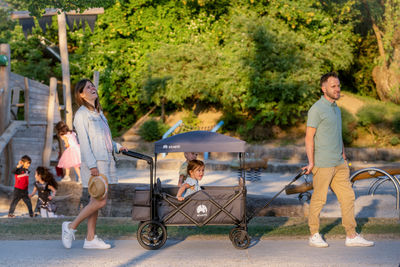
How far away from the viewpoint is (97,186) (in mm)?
5512

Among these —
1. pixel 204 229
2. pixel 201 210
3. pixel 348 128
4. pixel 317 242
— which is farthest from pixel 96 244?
pixel 348 128

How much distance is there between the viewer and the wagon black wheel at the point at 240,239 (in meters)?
5.73

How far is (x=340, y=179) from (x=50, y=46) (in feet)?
71.0

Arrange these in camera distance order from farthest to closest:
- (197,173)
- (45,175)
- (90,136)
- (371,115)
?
(371,115), (45,175), (197,173), (90,136)

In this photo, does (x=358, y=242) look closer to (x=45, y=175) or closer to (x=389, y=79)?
(x=45, y=175)

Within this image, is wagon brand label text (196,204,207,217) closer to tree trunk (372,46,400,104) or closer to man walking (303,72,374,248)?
man walking (303,72,374,248)

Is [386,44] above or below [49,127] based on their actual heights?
above

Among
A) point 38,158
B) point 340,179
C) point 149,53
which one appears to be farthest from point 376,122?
point 340,179

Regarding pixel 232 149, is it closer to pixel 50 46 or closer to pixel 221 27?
pixel 221 27

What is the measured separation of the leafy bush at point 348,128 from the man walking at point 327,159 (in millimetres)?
13471

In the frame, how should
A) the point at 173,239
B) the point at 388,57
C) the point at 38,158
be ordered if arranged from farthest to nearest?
the point at 388,57
the point at 38,158
the point at 173,239

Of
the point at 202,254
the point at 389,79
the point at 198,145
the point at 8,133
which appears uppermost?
the point at 389,79

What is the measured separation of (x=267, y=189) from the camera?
1371 centimetres

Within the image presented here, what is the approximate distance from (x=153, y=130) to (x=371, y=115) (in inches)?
306
